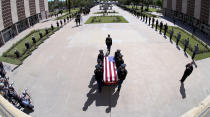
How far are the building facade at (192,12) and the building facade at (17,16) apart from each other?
25.8m

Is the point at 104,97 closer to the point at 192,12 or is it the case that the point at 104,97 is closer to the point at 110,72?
the point at 110,72

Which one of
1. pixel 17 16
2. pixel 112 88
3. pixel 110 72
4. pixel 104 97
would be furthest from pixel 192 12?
pixel 17 16

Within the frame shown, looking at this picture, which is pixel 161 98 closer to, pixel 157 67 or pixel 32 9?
pixel 157 67

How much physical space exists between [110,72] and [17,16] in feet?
74.6

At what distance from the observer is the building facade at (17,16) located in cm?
2134

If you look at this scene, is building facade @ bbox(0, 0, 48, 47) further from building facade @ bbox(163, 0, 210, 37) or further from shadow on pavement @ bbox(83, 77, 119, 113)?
building facade @ bbox(163, 0, 210, 37)

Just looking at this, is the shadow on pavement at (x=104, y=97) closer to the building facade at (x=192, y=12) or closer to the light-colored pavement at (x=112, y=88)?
the light-colored pavement at (x=112, y=88)

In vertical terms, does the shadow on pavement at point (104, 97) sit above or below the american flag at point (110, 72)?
below

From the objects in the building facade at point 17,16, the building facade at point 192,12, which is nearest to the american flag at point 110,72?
the building facade at point 17,16

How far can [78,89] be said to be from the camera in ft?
30.9

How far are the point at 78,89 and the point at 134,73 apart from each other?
3786 millimetres

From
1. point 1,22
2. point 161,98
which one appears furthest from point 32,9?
point 161,98

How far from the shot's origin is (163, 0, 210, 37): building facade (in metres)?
22.4

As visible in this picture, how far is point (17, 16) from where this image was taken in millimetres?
25938
